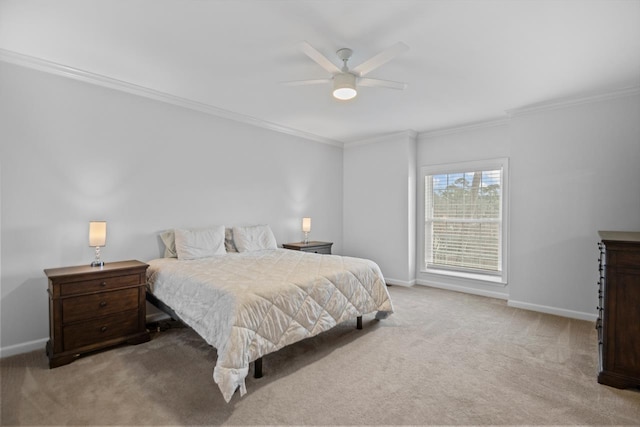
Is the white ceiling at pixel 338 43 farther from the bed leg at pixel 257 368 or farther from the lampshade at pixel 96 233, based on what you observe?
the bed leg at pixel 257 368

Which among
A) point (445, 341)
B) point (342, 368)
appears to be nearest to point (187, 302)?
point (342, 368)

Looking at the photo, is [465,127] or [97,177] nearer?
[97,177]

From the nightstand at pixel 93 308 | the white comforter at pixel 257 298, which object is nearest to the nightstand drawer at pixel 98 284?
the nightstand at pixel 93 308

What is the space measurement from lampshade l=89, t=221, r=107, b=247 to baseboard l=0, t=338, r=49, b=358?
99 centimetres

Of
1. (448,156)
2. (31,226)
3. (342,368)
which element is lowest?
(342,368)

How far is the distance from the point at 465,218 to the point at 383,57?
3.38 metres

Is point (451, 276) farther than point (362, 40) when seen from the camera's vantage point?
Yes

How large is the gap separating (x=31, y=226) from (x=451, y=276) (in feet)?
16.9

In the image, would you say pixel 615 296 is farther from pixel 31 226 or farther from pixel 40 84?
pixel 40 84

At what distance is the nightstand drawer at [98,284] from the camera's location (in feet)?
8.41

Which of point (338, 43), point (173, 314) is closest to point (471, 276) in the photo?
point (338, 43)

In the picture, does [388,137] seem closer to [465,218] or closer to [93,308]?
[465,218]

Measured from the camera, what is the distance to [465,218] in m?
4.91

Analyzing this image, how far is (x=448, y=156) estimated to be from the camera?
500cm
